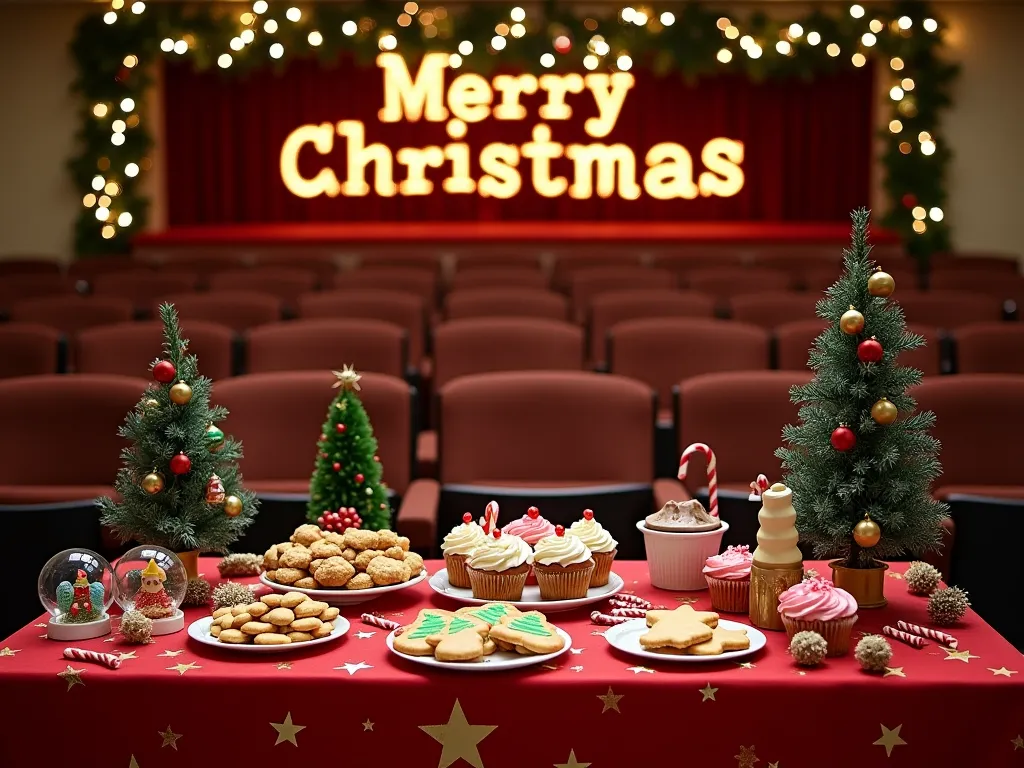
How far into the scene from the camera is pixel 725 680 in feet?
5.62

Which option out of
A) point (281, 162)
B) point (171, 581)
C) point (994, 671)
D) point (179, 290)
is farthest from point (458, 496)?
point (281, 162)

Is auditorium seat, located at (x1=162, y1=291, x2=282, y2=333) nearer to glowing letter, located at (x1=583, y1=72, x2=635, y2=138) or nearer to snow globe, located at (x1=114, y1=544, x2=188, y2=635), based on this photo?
snow globe, located at (x1=114, y1=544, x2=188, y2=635)

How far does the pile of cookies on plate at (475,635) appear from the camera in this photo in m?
1.76

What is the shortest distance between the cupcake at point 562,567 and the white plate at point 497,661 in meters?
0.25

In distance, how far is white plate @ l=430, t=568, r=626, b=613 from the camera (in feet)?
6.72

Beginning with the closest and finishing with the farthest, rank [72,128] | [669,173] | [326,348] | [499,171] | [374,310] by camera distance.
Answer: [326,348]
[374,310]
[72,128]
[499,171]
[669,173]

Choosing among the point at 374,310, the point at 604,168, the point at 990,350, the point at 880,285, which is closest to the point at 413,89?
the point at 604,168

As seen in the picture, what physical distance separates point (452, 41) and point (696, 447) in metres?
9.29

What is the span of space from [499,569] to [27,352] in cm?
373

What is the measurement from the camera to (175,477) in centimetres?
227

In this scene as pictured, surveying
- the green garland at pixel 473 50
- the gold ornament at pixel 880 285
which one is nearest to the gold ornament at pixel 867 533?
the gold ornament at pixel 880 285

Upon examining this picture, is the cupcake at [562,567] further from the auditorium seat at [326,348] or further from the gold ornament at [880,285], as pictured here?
the auditorium seat at [326,348]

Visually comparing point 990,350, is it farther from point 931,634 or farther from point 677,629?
point 677,629

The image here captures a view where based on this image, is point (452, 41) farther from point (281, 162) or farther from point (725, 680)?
point (725, 680)
